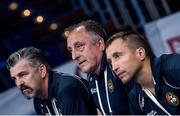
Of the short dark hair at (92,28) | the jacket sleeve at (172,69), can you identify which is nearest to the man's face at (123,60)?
the jacket sleeve at (172,69)

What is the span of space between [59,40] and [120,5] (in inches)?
54.4

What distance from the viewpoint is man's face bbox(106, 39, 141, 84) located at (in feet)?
9.12

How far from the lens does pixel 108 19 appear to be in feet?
24.6

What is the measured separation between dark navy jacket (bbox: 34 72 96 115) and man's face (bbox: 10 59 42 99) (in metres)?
0.12

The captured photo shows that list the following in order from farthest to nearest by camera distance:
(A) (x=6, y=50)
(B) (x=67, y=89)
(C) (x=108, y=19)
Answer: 1. (C) (x=108, y=19)
2. (A) (x=6, y=50)
3. (B) (x=67, y=89)

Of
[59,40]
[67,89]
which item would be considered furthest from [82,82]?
[59,40]

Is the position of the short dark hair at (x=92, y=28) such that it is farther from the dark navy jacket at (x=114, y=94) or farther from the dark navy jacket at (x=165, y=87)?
the dark navy jacket at (x=165, y=87)

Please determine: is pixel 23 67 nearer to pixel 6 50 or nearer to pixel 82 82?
pixel 82 82

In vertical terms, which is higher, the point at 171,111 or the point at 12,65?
the point at 12,65

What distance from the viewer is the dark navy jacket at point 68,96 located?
3072mm

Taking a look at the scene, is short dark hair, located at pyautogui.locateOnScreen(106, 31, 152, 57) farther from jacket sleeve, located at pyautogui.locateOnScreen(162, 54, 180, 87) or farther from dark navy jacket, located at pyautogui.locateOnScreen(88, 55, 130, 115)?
dark navy jacket, located at pyautogui.locateOnScreen(88, 55, 130, 115)

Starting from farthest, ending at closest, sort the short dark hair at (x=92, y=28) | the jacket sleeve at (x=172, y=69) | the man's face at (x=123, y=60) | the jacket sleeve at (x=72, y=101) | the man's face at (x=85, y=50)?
the short dark hair at (x=92, y=28), the man's face at (x=85, y=50), the jacket sleeve at (x=72, y=101), the man's face at (x=123, y=60), the jacket sleeve at (x=172, y=69)

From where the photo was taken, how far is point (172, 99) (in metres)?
2.66

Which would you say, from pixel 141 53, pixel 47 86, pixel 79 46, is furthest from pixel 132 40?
pixel 47 86
